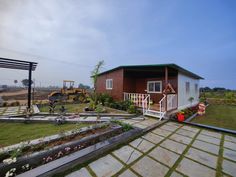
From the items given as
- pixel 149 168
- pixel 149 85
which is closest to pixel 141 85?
pixel 149 85

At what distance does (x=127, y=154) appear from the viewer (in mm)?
2867

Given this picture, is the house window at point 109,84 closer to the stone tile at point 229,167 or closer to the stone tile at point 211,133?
the stone tile at point 211,133

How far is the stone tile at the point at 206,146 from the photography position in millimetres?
3158

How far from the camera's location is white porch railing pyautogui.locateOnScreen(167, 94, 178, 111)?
23.3ft

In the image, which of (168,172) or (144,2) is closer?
(168,172)

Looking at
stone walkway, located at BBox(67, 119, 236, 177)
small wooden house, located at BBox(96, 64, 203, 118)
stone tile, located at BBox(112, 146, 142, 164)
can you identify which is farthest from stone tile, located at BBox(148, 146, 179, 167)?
small wooden house, located at BBox(96, 64, 203, 118)

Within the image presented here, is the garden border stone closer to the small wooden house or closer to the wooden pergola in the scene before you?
the small wooden house

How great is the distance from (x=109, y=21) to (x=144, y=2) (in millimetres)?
4041

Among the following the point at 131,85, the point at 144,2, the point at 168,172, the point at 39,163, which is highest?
the point at 144,2

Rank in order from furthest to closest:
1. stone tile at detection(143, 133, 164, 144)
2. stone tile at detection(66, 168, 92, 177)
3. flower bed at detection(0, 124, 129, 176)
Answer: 1. stone tile at detection(143, 133, 164, 144)
2. stone tile at detection(66, 168, 92, 177)
3. flower bed at detection(0, 124, 129, 176)

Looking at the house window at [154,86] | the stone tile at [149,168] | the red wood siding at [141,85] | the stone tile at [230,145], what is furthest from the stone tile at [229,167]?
the house window at [154,86]

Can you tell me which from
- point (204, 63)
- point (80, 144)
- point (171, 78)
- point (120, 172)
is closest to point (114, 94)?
point (171, 78)

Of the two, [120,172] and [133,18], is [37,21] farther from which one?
[120,172]

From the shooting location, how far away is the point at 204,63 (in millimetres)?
31578
